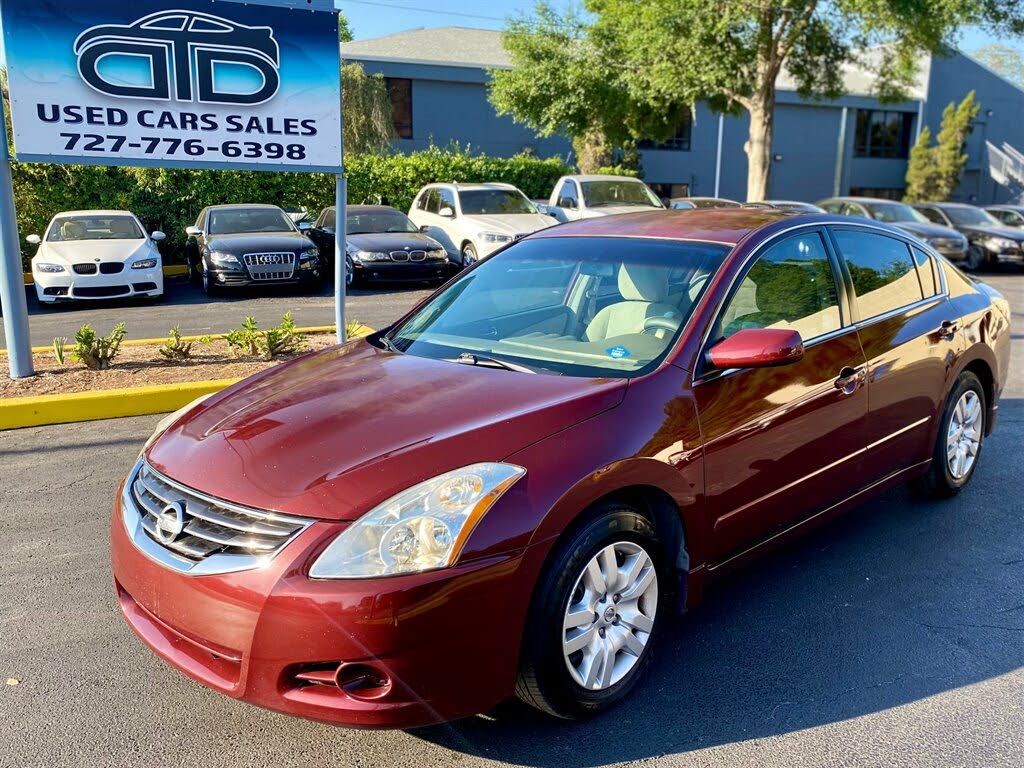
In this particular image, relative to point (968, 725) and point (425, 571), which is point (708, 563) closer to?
point (968, 725)

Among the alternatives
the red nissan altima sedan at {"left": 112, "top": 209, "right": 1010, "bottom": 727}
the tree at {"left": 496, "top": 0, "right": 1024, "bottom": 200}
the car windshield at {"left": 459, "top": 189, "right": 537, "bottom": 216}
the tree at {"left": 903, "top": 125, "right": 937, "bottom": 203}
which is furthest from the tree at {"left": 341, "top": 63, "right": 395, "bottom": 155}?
the red nissan altima sedan at {"left": 112, "top": 209, "right": 1010, "bottom": 727}

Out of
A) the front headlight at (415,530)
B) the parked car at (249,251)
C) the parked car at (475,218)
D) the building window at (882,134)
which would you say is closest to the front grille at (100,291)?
the parked car at (249,251)

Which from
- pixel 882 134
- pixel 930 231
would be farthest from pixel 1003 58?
pixel 930 231

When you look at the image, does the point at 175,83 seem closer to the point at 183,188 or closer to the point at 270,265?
the point at 270,265

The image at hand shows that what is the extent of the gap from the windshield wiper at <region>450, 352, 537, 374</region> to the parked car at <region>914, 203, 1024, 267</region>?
58.6ft

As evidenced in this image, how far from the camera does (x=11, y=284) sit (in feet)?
23.4

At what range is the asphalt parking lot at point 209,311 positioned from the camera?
35.0 ft

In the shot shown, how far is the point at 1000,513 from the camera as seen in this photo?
4809mm

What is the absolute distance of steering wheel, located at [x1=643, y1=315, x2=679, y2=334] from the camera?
3.48m

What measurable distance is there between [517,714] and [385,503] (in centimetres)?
96

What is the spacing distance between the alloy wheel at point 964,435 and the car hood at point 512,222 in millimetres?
Answer: 10018

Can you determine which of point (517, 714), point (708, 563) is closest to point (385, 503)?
point (517, 714)

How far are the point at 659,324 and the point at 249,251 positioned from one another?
10486mm

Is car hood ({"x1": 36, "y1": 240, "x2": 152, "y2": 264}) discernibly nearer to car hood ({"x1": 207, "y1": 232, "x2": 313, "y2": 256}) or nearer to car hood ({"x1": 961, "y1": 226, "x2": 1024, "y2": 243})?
car hood ({"x1": 207, "y1": 232, "x2": 313, "y2": 256})
